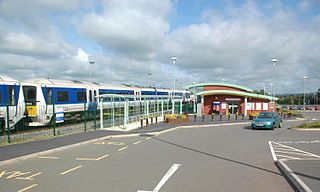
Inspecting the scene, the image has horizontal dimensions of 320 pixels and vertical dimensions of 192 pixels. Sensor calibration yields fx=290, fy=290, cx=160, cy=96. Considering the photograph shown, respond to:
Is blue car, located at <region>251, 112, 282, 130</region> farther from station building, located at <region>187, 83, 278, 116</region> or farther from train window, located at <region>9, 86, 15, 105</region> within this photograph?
station building, located at <region>187, 83, 278, 116</region>

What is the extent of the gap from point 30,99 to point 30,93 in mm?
419

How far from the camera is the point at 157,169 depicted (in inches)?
325

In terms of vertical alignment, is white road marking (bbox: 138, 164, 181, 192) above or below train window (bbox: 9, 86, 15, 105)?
below

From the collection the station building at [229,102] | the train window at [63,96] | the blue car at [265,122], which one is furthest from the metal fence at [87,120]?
the station building at [229,102]

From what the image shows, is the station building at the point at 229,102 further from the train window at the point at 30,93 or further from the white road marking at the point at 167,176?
the white road marking at the point at 167,176

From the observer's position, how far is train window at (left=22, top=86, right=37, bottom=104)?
1945 centimetres

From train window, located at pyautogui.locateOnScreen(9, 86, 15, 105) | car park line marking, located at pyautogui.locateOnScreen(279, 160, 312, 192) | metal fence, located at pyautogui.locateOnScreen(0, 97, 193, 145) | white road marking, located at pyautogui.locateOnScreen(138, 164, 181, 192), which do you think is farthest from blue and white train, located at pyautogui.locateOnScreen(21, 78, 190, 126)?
car park line marking, located at pyautogui.locateOnScreen(279, 160, 312, 192)

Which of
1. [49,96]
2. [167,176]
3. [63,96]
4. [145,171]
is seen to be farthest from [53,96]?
[167,176]

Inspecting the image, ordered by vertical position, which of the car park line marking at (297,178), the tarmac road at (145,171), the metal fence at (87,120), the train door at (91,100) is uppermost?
the train door at (91,100)

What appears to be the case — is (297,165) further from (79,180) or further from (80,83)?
(80,83)

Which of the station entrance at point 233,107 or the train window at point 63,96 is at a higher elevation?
the train window at point 63,96

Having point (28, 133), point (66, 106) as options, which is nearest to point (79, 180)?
point (28, 133)

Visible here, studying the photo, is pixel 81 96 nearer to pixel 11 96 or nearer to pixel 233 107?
pixel 11 96

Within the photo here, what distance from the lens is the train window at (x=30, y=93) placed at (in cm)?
1945
